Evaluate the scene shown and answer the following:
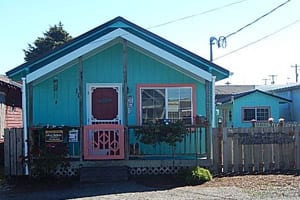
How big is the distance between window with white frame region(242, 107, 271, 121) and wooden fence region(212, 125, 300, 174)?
20.2 m

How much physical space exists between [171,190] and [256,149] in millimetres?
3738

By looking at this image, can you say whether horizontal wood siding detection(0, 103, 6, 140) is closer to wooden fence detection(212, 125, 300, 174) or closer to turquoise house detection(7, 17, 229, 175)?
turquoise house detection(7, 17, 229, 175)

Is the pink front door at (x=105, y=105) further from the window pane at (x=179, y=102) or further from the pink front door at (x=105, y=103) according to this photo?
the window pane at (x=179, y=102)

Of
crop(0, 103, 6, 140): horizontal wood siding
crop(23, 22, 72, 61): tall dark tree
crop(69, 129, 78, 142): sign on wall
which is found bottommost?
crop(69, 129, 78, 142): sign on wall

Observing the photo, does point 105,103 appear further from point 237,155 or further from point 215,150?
point 237,155

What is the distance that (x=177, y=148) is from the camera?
15.8 meters

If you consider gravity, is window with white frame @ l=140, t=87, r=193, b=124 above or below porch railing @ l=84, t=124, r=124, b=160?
above

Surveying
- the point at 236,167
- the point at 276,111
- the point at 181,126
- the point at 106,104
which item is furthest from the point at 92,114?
the point at 276,111

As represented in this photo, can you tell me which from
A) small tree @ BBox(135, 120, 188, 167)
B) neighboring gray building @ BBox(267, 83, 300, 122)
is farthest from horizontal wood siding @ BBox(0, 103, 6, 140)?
neighboring gray building @ BBox(267, 83, 300, 122)

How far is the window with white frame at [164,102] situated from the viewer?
15.7m

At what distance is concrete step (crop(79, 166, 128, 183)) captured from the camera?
13484 millimetres

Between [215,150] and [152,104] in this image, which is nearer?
[215,150]

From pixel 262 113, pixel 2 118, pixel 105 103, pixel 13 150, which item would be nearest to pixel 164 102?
pixel 105 103

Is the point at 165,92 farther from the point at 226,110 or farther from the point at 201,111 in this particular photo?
the point at 226,110
